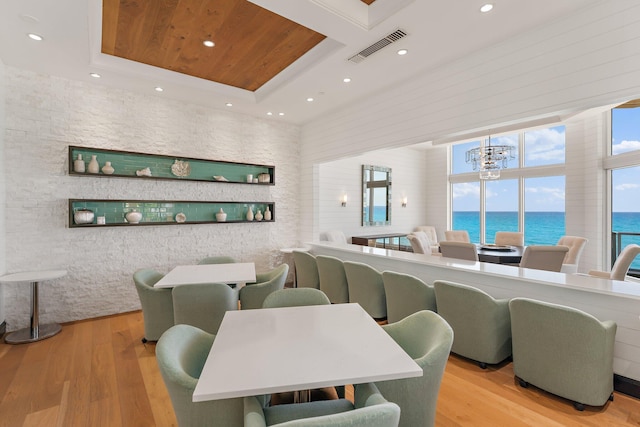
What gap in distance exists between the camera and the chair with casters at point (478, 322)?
2.75 m

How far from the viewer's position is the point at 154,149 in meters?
4.62

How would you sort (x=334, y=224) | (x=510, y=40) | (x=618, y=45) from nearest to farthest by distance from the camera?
1. (x=618, y=45)
2. (x=510, y=40)
3. (x=334, y=224)

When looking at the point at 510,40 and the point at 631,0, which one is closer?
the point at 631,0

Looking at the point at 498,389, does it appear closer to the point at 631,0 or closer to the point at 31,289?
the point at 631,0

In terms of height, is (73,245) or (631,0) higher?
(631,0)

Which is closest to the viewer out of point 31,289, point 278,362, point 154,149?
point 278,362

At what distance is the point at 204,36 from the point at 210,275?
263 cm

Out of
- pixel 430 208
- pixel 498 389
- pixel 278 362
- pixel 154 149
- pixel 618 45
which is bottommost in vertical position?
pixel 498 389

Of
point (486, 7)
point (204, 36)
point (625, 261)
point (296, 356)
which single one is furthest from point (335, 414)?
point (625, 261)

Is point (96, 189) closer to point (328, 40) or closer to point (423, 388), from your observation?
point (328, 40)

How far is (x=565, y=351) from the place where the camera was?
230 cm

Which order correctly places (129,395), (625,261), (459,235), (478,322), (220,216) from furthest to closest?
(459,235) → (220,216) → (625,261) → (478,322) → (129,395)

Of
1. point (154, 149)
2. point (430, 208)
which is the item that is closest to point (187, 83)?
point (154, 149)

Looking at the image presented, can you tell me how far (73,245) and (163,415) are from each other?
10.1ft
